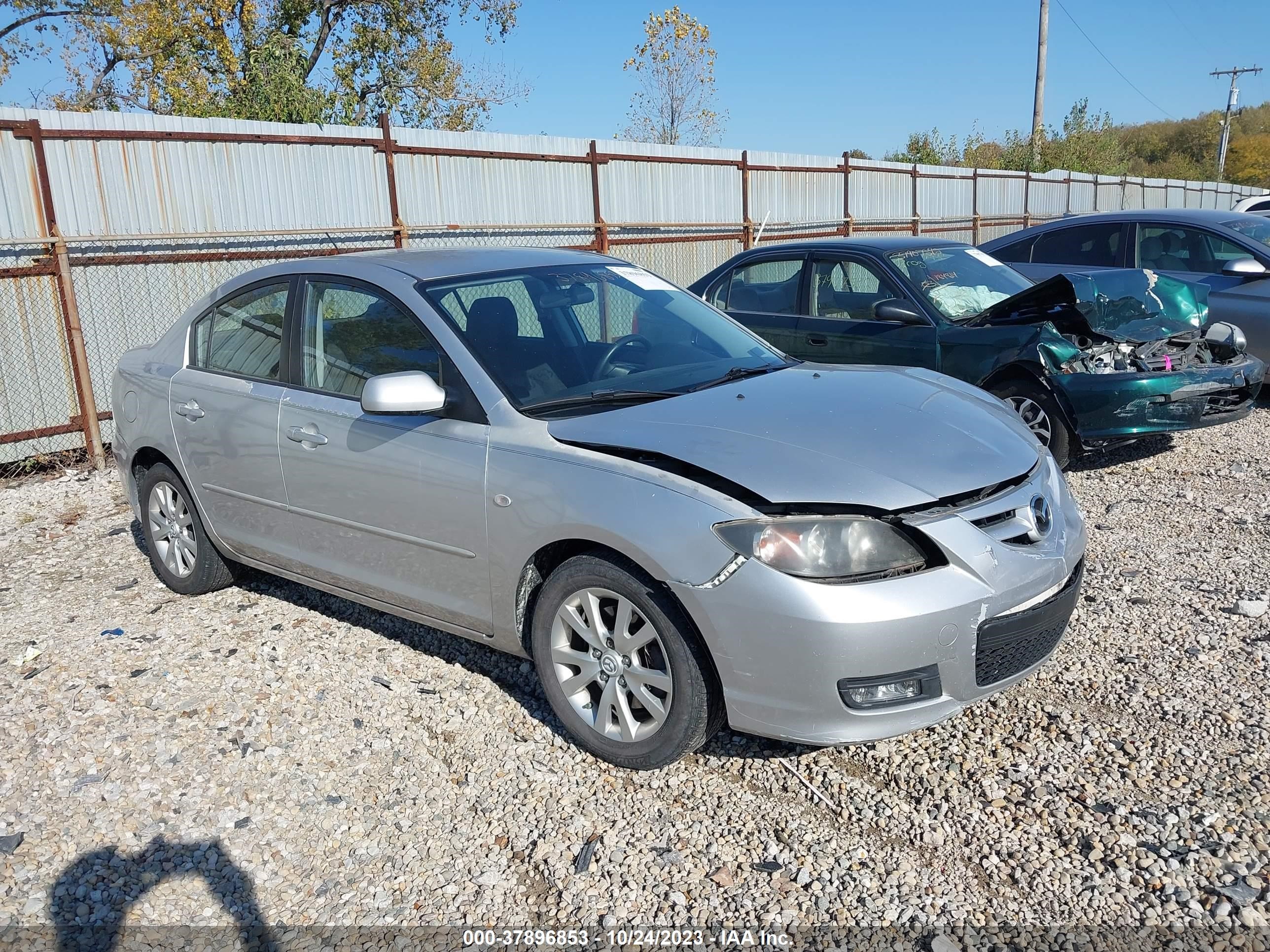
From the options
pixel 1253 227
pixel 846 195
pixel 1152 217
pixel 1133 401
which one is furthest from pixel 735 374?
pixel 846 195

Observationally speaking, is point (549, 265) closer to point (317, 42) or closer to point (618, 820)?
point (618, 820)

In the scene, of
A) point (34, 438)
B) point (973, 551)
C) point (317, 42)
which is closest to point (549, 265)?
point (973, 551)

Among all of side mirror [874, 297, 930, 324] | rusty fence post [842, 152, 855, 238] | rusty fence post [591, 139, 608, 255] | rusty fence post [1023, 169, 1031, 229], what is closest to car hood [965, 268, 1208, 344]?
side mirror [874, 297, 930, 324]

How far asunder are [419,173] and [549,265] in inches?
255

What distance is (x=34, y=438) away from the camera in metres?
7.96

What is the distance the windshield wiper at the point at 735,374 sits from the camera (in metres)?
3.89

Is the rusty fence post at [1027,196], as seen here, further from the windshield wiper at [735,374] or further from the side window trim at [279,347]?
the side window trim at [279,347]

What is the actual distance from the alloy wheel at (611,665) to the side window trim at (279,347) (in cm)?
188

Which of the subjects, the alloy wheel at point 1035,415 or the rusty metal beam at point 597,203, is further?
the rusty metal beam at point 597,203

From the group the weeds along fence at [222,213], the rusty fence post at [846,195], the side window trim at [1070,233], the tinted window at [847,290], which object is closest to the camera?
the tinted window at [847,290]

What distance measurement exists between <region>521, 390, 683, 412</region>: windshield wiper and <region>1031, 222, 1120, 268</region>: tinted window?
22.1 feet

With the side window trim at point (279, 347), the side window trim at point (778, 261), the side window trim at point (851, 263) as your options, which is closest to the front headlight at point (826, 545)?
the side window trim at point (279, 347)

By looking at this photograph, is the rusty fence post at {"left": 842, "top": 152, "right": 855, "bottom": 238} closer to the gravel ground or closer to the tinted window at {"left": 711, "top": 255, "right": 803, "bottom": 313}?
the tinted window at {"left": 711, "top": 255, "right": 803, "bottom": 313}

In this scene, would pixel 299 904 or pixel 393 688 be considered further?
pixel 393 688
